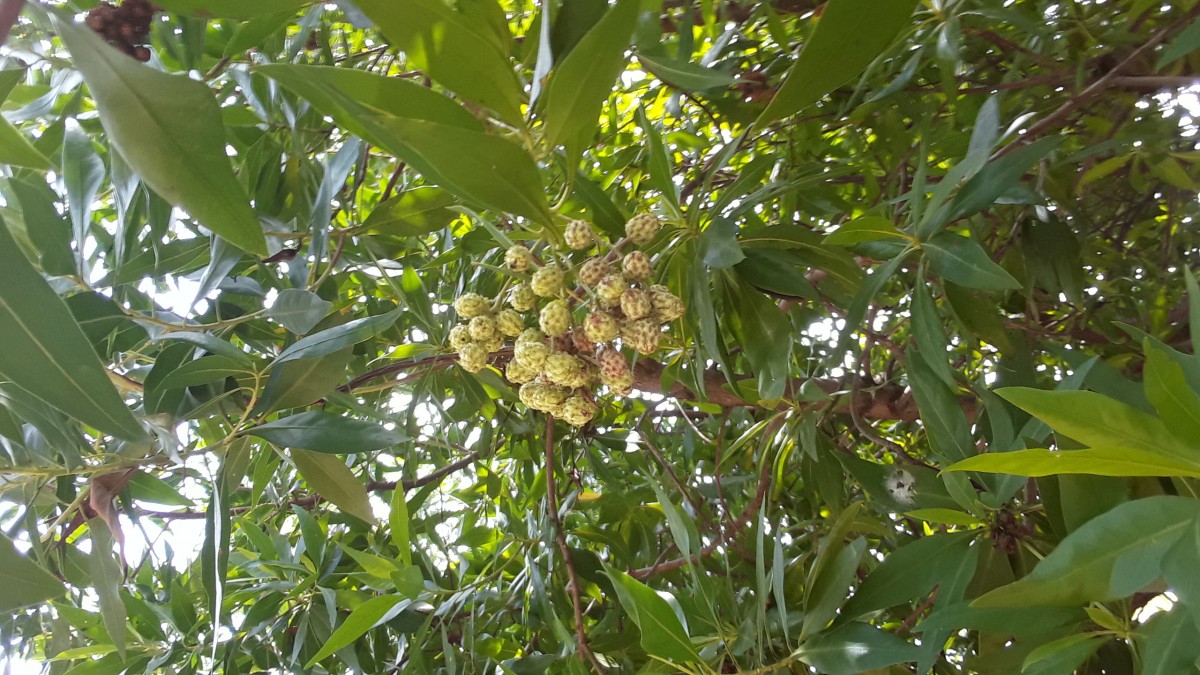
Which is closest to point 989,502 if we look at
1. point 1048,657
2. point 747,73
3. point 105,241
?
point 1048,657

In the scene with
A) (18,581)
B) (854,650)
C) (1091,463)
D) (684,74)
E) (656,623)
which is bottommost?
(854,650)

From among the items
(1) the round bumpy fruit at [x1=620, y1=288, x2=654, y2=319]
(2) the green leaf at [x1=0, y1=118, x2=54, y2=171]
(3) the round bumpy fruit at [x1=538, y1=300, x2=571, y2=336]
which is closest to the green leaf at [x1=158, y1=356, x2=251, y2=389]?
(2) the green leaf at [x1=0, y1=118, x2=54, y2=171]

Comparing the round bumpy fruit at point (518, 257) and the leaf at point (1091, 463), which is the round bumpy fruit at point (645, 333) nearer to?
the round bumpy fruit at point (518, 257)

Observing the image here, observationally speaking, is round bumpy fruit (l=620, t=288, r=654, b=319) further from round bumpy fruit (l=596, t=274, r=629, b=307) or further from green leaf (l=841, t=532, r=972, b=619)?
green leaf (l=841, t=532, r=972, b=619)

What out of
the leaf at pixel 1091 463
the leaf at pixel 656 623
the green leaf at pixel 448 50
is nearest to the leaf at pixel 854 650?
the leaf at pixel 656 623

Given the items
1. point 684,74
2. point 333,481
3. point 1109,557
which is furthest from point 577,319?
point 1109,557

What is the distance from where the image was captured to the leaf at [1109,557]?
68 cm

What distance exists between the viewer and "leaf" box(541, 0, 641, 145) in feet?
1.86

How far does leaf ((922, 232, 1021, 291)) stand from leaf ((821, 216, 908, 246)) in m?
0.05

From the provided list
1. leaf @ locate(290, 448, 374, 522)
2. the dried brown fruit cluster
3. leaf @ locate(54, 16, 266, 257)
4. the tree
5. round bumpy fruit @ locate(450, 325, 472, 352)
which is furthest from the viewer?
leaf @ locate(290, 448, 374, 522)

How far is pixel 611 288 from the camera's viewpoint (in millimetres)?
790

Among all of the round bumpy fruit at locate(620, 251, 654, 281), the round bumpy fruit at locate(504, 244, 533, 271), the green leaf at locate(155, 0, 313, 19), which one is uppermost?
the green leaf at locate(155, 0, 313, 19)

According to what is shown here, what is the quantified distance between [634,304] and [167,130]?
0.45m

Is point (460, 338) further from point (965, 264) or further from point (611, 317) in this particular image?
point (965, 264)
